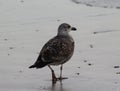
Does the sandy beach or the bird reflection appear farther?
the sandy beach

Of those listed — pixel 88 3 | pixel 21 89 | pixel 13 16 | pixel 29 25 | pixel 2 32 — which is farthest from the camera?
pixel 88 3

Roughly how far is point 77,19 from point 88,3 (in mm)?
2324

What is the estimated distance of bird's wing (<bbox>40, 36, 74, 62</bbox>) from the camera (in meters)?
7.37

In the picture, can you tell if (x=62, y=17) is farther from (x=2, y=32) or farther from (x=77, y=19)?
(x=2, y=32)

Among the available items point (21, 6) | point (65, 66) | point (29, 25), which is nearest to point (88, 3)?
point (21, 6)

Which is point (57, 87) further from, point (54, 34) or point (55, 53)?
point (54, 34)

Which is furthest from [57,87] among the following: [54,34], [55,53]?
[54,34]

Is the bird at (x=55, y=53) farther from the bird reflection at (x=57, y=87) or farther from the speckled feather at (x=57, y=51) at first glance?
the bird reflection at (x=57, y=87)

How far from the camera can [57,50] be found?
7.46 meters

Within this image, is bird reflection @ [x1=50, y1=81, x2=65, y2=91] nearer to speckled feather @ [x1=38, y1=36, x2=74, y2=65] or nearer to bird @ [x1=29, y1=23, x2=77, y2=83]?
bird @ [x1=29, y1=23, x2=77, y2=83]

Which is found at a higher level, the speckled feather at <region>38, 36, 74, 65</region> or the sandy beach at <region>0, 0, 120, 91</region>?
the speckled feather at <region>38, 36, 74, 65</region>

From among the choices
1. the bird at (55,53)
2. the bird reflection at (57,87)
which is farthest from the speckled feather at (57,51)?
the bird reflection at (57,87)

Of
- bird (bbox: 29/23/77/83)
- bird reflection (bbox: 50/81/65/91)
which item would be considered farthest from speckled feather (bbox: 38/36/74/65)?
bird reflection (bbox: 50/81/65/91)

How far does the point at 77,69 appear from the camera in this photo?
8.07m
